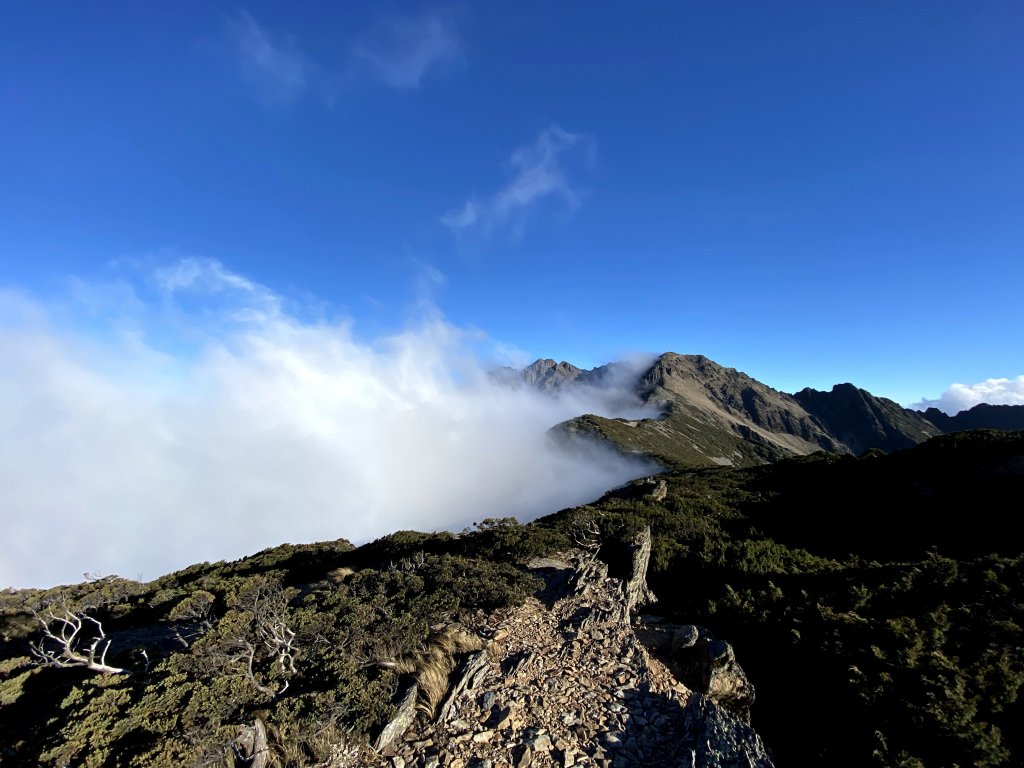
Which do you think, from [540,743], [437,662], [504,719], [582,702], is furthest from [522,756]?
[437,662]

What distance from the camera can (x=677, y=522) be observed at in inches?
1545

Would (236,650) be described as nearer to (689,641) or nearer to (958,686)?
(689,641)

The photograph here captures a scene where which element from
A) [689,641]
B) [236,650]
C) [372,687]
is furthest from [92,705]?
[689,641]

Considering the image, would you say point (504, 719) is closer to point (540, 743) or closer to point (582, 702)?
point (540, 743)

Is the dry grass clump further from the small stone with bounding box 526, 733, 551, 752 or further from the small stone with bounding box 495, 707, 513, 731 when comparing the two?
the small stone with bounding box 526, 733, 551, 752

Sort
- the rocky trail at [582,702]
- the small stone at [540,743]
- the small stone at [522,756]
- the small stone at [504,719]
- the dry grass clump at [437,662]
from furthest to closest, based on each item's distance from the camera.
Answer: the dry grass clump at [437,662] < the small stone at [504,719] < the small stone at [540,743] < the rocky trail at [582,702] < the small stone at [522,756]

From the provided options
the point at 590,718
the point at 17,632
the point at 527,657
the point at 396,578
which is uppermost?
the point at 17,632

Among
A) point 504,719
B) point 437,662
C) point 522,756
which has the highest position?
point 437,662

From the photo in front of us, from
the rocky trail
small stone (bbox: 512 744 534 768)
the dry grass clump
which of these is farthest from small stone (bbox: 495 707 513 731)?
the dry grass clump

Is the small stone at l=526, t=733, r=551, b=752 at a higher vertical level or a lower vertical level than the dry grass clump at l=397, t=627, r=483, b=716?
lower

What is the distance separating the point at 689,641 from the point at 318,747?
13.7 meters

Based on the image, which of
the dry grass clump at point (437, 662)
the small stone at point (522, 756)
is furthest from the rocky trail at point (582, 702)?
the dry grass clump at point (437, 662)

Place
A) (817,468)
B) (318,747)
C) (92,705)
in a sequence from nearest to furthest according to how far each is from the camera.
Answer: (318,747)
(92,705)
(817,468)

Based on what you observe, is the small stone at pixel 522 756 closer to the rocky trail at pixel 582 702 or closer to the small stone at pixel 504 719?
the rocky trail at pixel 582 702
